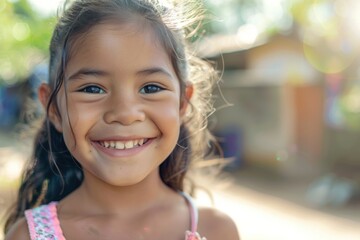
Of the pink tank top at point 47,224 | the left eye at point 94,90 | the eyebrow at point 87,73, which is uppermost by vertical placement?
the eyebrow at point 87,73

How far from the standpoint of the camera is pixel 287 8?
11.7m

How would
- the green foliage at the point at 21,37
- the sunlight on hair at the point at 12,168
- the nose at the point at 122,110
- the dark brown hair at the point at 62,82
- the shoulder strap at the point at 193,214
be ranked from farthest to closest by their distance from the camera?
the sunlight on hair at the point at 12,168
the green foliage at the point at 21,37
the shoulder strap at the point at 193,214
the dark brown hair at the point at 62,82
the nose at the point at 122,110

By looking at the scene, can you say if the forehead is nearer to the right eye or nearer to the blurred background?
the right eye

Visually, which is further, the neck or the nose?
the neck

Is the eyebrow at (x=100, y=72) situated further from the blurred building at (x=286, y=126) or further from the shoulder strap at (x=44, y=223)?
the blurred building at (x=286, y=126)

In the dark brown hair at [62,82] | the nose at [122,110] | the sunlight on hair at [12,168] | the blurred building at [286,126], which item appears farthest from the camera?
the blurred building at [286,126]

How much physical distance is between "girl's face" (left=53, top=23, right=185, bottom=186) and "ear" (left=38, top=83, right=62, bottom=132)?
0.11 meters

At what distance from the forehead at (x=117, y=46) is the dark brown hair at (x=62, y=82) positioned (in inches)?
1.0

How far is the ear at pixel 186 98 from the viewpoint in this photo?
1.81m

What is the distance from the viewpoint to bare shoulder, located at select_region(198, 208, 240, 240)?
174 cm

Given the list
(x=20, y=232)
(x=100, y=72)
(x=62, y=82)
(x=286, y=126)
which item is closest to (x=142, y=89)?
(x=100, y=72)

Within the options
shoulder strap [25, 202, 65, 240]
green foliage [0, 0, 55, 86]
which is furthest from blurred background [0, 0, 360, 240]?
shoulder strap [25, 202, 65, 240]

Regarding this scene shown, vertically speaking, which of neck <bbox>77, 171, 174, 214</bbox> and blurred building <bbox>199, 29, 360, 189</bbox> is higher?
neck <bbox>77, 171, 174, 214</bbox>

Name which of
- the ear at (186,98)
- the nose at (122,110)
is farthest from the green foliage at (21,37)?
the nose at (122,110)
